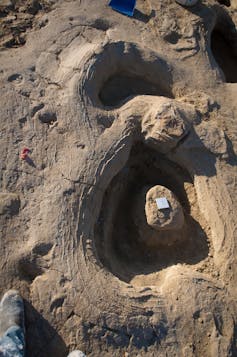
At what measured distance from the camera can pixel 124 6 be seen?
5141mm

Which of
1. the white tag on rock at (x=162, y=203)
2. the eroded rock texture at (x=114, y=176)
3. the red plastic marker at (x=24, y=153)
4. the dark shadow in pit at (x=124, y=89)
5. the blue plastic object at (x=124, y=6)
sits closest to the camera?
the eroded rock texture at (x=114, y=176)

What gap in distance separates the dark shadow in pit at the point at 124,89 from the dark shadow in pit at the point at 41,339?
97.4 inches

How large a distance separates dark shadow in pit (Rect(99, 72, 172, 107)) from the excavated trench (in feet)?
2.04

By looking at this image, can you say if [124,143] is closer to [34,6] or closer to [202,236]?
[202,236]

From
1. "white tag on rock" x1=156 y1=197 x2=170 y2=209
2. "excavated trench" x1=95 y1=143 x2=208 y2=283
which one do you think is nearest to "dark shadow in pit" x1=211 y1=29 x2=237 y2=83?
"excavated trench" x1=95 y1=143 x2=208 y2=283

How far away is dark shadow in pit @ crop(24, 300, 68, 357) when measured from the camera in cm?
336

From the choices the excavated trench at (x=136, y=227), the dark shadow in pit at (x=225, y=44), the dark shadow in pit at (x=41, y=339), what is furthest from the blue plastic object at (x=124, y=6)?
the dark shadow in pit at (x=41, y=339)

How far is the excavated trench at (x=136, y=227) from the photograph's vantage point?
3.98 meters

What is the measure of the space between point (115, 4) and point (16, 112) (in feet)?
7.03

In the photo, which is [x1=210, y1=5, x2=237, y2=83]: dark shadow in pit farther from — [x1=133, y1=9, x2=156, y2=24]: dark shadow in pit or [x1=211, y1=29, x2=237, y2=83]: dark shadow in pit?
[x1=133, y1=9, x2=156, y2=24]: dark shadow in pit

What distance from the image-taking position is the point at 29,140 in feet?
13.2

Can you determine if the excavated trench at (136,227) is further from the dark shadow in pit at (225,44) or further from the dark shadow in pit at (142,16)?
the dark shadow in pit at (225,44)

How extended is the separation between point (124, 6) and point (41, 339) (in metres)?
4.14

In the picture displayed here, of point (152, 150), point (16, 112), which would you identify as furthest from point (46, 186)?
point (152, 150)
